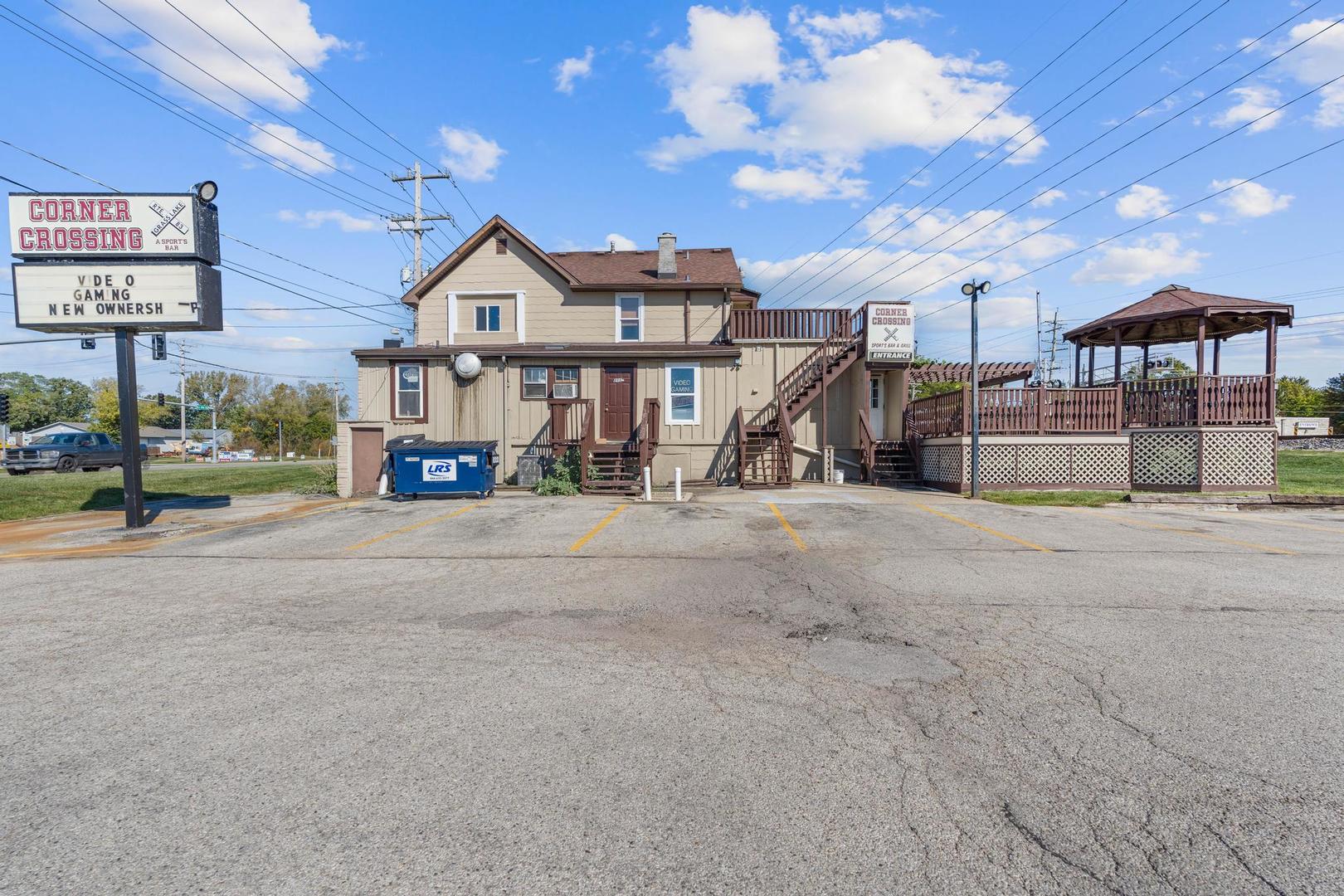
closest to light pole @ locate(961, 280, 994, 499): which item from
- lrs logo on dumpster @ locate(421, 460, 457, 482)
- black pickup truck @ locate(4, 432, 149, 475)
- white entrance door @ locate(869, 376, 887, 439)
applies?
white entrance door @ locate(869, 376, 887, 439)

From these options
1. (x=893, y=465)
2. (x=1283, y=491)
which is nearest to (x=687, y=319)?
(x=893, y=465)

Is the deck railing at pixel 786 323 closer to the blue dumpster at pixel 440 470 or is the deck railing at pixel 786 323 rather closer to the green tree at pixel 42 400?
the blue dumpster at pixel 440 470

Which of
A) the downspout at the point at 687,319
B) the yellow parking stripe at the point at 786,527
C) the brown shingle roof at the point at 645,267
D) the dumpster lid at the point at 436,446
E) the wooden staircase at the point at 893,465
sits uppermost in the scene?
the brown shingle roof at the point at 645,267

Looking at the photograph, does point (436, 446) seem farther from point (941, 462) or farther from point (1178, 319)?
point (1178, 319)

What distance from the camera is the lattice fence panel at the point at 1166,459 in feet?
57.4

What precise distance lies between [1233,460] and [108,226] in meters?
25.5

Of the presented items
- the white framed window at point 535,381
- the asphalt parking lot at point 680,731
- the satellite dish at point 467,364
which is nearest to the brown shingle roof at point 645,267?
the white framed window at point 535,381

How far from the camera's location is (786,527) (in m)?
11.4

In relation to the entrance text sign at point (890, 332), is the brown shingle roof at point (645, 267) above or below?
above

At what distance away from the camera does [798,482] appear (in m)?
20.8

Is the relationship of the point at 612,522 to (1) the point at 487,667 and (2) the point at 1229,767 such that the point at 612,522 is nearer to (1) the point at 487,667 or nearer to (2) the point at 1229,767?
(1) the point at 487,667

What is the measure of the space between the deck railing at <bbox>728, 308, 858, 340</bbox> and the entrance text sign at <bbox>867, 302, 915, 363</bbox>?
1.30 m

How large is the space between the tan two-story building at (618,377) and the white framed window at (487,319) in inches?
1.5

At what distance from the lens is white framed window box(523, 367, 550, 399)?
20844mm
